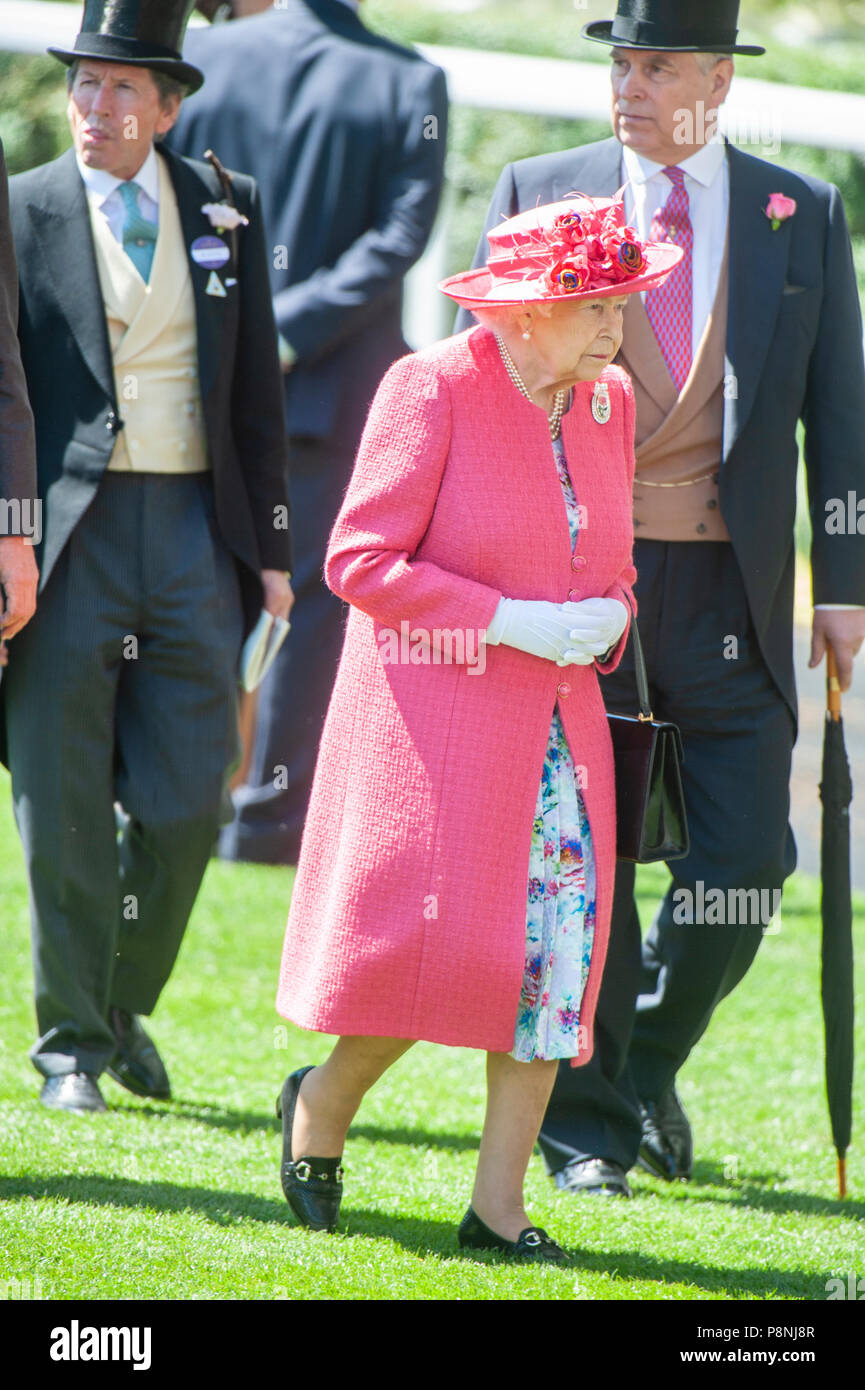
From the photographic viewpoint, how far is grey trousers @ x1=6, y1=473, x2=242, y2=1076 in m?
4.72

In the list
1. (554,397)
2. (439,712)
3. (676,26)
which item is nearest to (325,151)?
(676,26)

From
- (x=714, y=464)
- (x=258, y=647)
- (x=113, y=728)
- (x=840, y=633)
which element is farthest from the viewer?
(x=258, y=647)

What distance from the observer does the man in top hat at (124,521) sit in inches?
185

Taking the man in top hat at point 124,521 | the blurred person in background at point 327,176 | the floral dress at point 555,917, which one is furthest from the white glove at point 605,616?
the blurred person in background at point 327,176

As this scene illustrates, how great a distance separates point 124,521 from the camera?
4750 millimetres

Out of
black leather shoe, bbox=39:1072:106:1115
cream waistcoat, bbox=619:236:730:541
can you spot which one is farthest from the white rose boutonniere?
black leather shoe, bbox=39:1072:106:1115

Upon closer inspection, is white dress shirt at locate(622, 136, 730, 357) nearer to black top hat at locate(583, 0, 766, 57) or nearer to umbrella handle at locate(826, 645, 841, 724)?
black top hat at locate(583, 0, 766, 57)

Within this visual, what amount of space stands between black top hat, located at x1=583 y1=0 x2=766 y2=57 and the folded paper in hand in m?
1.57

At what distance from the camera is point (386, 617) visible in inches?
145

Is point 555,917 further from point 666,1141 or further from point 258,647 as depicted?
point 258,647

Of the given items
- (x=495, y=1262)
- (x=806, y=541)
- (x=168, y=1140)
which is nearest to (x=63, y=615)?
(x=168, y=1140)

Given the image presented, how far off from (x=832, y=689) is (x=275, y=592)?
1365 mm

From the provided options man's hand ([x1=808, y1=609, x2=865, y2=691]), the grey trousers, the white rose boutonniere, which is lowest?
the grey trousers
